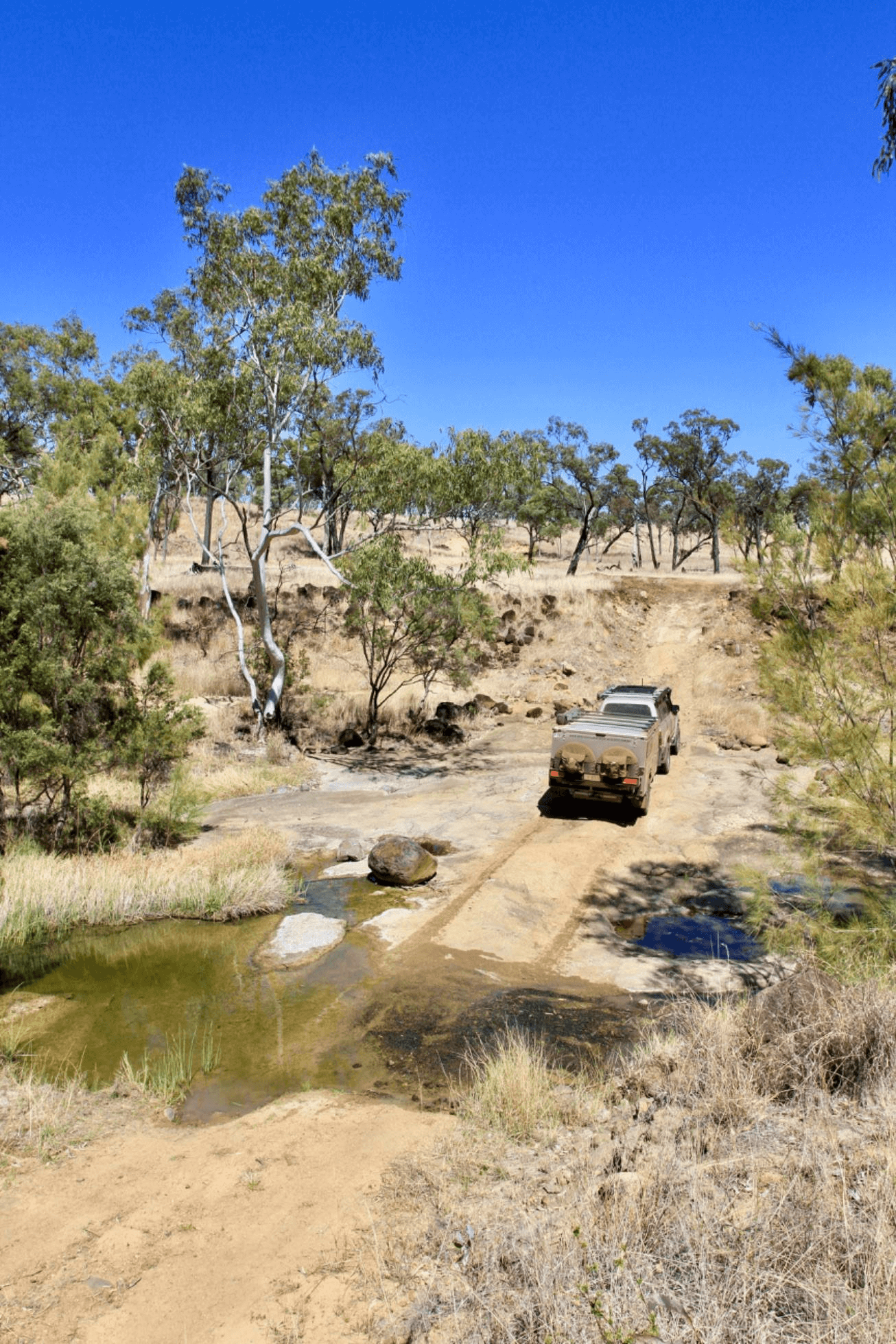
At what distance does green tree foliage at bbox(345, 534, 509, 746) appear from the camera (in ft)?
67.8

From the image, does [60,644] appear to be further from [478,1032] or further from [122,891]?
[478,1032]

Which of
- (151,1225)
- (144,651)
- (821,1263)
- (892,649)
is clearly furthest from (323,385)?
(821,1263)

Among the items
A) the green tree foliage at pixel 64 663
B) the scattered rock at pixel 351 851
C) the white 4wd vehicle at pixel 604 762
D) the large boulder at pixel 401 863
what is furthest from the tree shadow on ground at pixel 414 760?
the green tree foliage at pixel 64 663

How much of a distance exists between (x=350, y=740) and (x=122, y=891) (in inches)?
483

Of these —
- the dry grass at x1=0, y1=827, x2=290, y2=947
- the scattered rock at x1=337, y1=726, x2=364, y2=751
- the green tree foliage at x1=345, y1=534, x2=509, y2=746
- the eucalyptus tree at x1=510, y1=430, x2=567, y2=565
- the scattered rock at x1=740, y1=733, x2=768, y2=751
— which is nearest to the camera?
the dry grass at x1=0, y1=827, x2=290, y2=947

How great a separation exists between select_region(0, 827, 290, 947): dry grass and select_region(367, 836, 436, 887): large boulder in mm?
1464

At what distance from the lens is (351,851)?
13836mm

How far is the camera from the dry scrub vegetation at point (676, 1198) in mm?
3398

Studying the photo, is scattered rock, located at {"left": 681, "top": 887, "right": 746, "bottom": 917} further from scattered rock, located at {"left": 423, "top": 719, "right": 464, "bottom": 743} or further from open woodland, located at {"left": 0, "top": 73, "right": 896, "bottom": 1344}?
scattered rock, located at {"left": 423, "top": 719, "right": 464, "bottom": 743}

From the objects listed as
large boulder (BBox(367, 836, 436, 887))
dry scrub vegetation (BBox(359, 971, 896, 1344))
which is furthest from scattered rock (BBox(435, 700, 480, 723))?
dry scrub vegetation (BBox(359, 971, 896, 1344))

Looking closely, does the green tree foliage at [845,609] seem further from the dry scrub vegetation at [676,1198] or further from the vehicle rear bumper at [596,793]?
the vehicle rear bumper at [596,793]

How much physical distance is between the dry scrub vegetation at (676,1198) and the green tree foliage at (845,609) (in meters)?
1.98

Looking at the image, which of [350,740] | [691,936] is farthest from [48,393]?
[691,936]

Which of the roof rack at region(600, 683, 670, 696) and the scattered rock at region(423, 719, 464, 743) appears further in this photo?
the scattered rock at region(423, 719, 464, 743)
